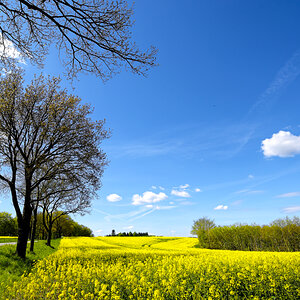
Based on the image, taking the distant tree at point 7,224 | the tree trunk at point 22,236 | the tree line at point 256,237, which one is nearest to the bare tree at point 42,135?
the tree trunk at point 22,236

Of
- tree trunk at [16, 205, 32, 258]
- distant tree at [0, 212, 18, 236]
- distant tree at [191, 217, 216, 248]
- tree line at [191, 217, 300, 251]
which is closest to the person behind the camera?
tree trunk at [16, 205, 32, 258]

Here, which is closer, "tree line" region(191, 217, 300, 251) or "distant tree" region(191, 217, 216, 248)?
"tree line" region(191, 217, 300, 251)

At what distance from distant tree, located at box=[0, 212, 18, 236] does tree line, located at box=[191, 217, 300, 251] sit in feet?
255

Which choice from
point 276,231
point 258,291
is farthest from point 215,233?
point 258,291

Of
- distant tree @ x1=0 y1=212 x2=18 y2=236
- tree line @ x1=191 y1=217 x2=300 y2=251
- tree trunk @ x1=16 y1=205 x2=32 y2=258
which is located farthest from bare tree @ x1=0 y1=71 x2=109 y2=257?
distant tree @ x1=0 y1=212 x2=18 y2=236

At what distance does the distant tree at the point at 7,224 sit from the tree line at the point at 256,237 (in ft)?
255

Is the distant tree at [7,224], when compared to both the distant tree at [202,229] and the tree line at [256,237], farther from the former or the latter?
the tree line at [256,237]

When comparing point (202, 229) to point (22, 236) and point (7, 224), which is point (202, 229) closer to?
point (22, 236)

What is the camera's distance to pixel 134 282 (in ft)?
19.0

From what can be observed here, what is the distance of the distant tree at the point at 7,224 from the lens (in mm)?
79975

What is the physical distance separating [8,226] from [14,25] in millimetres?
97336

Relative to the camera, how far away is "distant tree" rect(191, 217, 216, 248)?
3994cm

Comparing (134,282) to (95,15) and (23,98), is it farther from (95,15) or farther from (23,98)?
(23,98)

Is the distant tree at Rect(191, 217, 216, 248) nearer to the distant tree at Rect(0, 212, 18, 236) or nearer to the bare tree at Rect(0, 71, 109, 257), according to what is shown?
the bare tree at Rect(0, 71, 109, 257)
